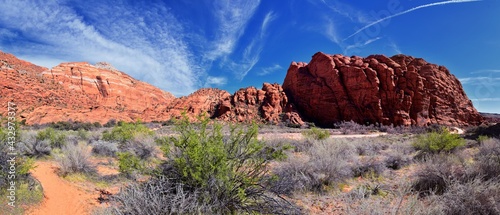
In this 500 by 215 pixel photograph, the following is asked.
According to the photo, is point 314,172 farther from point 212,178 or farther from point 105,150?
point 105,150

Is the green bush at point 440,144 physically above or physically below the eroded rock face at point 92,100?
below

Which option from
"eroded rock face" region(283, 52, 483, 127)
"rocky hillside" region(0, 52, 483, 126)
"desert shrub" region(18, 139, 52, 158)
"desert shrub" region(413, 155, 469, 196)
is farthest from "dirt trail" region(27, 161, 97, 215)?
"eroded rock face" region(283, 52, 483, 127)

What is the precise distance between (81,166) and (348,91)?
4546 cm

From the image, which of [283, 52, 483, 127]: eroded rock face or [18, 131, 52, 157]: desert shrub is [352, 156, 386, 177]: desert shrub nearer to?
[18, 131, 52, 157]: desert shrub

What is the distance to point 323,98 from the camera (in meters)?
47.4

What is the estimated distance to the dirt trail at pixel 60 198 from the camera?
5352mm

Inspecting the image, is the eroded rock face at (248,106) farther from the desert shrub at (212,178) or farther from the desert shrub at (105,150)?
the desert shrub at (212,178)

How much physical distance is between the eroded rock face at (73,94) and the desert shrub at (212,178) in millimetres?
45893

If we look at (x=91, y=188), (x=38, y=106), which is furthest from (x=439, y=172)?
(x=38, y=106)

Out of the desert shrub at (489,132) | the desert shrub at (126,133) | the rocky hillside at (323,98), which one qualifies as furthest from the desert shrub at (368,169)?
the rocky hillside at (323,98)

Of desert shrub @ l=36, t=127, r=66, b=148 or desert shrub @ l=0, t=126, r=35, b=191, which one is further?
desert shrub @ l=36, t=127, r=66, b=148

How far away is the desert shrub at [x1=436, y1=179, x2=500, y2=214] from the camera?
3495 mm

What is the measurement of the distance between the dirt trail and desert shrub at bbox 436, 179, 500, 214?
676 cm

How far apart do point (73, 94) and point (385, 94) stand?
6825cm
